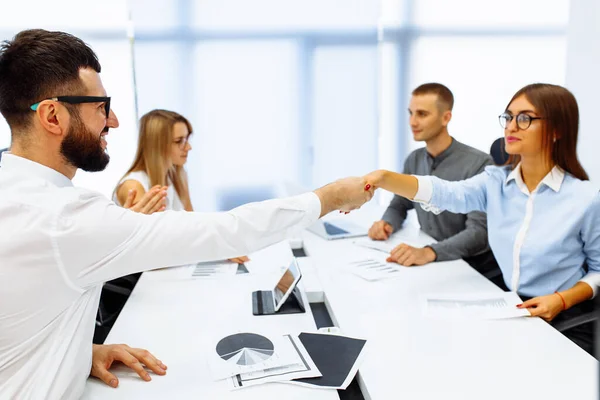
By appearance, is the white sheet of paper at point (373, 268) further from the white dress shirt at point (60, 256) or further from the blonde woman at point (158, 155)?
the blonde woman at point (158, 155)

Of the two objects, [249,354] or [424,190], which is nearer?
[249,354]

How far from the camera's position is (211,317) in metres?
1.70

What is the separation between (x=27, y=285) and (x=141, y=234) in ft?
0.86

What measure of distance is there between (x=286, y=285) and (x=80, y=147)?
0.86 metres

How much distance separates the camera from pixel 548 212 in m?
1.87

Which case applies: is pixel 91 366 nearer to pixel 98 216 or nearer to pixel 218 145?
pixel 98 216

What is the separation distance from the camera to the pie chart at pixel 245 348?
1.38 metres

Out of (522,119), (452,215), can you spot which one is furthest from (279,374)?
(452,215)

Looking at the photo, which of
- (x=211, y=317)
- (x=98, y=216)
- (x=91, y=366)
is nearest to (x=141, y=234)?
(x=98, y=216)

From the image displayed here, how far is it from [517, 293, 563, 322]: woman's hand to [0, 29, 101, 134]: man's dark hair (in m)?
1.57

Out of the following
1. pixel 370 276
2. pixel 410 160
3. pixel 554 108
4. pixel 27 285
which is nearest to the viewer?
pixel 27 285

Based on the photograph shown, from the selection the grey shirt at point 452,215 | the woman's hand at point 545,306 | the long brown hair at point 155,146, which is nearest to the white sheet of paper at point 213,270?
the long brown hair at point 155,146

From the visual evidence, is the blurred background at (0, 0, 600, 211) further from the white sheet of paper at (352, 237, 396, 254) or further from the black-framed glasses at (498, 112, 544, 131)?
the black-framed glasses at (498, 112, 544, 131)

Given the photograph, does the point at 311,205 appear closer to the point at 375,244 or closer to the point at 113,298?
the point at 375,244
